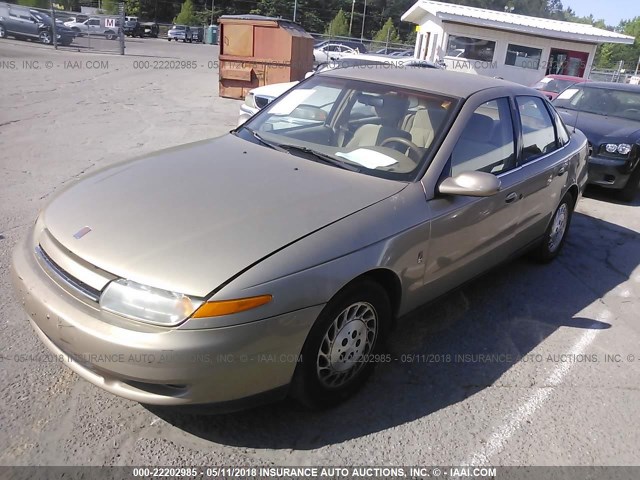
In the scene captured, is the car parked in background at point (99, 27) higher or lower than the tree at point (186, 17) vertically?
lower

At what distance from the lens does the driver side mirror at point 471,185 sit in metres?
3.05

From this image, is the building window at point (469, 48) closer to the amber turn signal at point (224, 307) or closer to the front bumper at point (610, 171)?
the front bumper at point (610, 171)

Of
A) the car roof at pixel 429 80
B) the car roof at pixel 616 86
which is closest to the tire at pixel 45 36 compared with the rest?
the car roof at pixel 616 86

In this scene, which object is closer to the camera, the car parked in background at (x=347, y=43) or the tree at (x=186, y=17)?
the car parked in background at (x=347, y=43)

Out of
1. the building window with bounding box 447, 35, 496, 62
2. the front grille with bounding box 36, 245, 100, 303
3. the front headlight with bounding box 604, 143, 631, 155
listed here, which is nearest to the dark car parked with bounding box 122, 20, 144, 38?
the building window with bounding box 447, 35, 496, 62

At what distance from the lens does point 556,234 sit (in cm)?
509

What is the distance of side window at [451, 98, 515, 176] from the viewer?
11.2 ft

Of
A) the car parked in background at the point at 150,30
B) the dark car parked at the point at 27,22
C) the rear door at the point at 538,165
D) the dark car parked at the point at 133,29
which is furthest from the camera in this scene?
the car parked in background at the point at 150,30

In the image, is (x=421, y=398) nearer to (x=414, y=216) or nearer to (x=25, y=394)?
(x=414, y=216)

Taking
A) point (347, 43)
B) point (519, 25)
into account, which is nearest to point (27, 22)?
point (347, 43)

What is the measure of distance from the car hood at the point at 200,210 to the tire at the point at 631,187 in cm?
604

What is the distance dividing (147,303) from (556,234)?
4080mm

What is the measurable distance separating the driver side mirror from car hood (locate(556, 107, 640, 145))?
17.2 ft

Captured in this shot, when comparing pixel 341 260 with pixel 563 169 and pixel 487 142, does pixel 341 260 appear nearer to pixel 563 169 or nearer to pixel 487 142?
pixel 487 142
